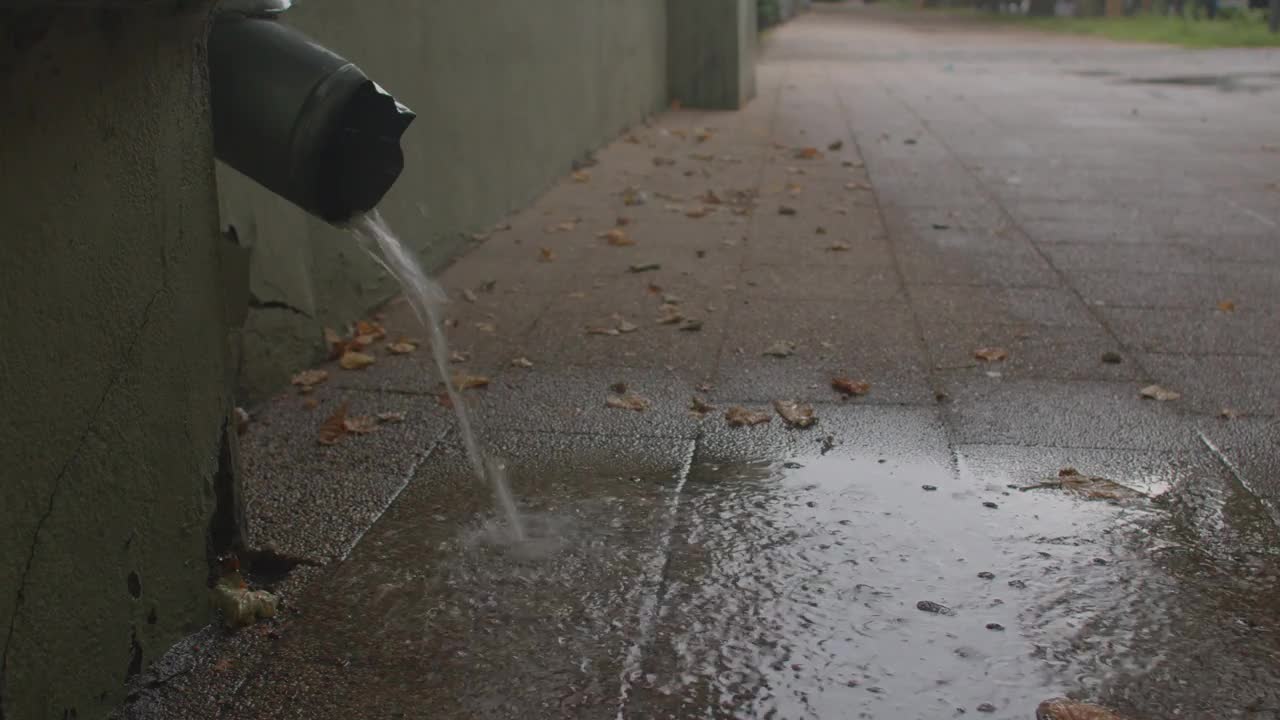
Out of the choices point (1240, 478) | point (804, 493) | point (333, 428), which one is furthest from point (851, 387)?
point (333, 428)

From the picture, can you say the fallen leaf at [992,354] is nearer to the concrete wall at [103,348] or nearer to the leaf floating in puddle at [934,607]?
the leaf floating in puddle at [934,607]

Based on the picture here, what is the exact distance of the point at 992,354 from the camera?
433 cm

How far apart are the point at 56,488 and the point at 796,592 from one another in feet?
4.58

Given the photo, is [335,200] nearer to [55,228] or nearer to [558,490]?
[55,228]

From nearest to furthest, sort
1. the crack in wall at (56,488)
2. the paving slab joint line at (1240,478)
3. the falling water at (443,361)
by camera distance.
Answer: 1. the crack in wall at (56,488)
2. the falling water at (443,361)
3. the paving slab joint line at (1240,478)

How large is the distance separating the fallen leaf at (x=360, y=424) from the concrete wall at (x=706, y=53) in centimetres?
942

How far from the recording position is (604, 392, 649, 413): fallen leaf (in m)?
3.85

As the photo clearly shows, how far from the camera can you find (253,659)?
2398 mm

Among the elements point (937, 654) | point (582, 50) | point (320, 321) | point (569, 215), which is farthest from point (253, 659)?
point (582, 50)

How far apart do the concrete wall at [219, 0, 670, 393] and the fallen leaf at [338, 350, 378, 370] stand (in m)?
0.10

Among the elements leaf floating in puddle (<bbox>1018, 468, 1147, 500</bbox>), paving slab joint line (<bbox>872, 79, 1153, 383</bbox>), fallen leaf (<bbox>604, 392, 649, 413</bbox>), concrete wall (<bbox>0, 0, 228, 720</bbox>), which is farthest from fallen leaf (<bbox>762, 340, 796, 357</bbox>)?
concrete wall (<bbox>0, 0, 228, 720</bbox>)

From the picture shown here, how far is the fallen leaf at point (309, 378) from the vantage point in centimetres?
401

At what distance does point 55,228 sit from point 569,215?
5.17m

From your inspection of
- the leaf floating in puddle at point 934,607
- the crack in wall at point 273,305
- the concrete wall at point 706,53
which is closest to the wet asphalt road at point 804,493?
the leaf floating in puddle at point 934,607
